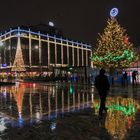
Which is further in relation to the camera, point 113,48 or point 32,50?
point 32,50

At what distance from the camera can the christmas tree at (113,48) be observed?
43.5 m

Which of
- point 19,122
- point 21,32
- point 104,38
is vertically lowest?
point 19,122

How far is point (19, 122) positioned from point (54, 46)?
471 feet

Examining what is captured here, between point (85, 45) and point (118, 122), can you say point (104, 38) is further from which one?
point (85, 45)

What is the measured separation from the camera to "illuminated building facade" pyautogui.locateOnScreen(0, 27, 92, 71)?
12988 cm

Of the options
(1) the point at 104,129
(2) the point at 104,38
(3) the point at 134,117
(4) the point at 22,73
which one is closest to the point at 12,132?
(1) the point at 104,129

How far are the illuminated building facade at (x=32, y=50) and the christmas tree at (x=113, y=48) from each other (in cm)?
6903

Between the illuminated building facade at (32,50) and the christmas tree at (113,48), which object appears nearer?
the christmas tree at (113,48)

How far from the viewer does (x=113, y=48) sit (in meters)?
43.6

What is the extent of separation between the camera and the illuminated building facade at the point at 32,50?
5113 inches

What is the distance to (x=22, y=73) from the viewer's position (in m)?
123

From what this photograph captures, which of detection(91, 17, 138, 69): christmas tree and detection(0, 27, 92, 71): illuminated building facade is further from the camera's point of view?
detection(0, 27, 92, 71): illuminated building facade

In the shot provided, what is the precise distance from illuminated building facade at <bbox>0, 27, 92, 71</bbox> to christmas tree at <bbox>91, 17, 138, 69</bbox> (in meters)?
69.0

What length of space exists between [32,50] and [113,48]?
315 feet
